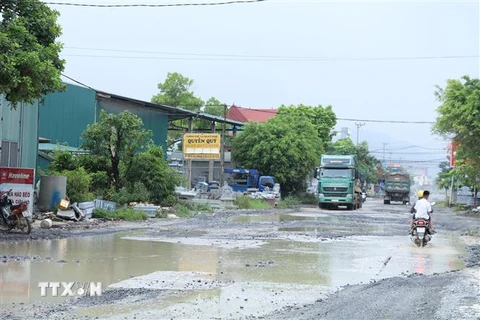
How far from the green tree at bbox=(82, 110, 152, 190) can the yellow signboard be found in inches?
699

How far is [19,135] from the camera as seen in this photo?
21.7 metres

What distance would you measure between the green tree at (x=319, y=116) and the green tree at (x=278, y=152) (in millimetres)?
11326

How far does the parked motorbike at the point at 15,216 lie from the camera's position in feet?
54.0

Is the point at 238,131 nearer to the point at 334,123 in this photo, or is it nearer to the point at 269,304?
the point at 334,123

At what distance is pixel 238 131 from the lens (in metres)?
58.4

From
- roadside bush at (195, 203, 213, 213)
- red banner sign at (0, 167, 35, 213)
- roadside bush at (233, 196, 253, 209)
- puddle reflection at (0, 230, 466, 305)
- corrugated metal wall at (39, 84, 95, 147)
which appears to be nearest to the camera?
puddle reflection at (0, 230, 466, 305)

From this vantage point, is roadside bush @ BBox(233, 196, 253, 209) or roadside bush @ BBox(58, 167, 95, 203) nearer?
roadside bush @ BBox(58, 167, 95, 203)

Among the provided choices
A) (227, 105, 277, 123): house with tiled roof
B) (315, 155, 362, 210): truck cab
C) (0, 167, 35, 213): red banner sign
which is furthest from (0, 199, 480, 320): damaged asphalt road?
(227, 105, 277, 123): house with tiled roof

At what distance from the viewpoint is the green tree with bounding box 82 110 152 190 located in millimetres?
27703

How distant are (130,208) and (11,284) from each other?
16365 millimetres

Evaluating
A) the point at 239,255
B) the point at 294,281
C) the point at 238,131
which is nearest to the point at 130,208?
the point at 239,255

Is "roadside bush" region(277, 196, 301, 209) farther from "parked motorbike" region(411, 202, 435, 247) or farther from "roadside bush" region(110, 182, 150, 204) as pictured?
"parked motorbike" region(411, 202, 435, 247)

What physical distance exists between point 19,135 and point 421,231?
45.1ft

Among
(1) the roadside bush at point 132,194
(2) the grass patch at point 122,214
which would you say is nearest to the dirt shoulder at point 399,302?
(2) the grass patch at point 122,214
